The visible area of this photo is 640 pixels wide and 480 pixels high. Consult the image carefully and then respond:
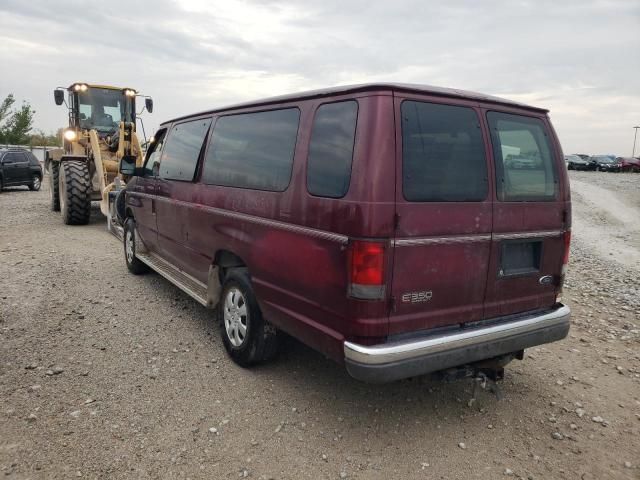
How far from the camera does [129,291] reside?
19.9 ft

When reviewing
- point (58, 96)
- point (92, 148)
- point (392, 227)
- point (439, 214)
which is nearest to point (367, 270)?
point (392, 227)

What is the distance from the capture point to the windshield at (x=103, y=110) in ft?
38.0

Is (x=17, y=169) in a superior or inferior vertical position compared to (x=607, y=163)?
inferior

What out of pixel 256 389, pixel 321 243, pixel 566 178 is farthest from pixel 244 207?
pixel 566 178

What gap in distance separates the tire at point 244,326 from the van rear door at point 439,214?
133 centimetres

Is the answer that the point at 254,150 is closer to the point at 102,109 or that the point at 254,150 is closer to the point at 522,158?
the point at 522,158

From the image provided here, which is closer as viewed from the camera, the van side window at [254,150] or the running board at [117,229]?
the van side window at [254,150]

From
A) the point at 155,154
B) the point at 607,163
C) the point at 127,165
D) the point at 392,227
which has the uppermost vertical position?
the point at 607,163

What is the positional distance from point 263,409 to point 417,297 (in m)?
1.40

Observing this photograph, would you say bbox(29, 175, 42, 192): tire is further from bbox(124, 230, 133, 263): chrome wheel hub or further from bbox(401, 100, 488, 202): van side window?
bbox(401, 100, 488, 202): van side window

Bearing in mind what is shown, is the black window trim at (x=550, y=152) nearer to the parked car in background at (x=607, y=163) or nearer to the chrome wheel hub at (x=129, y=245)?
the chrome wheel hub at (x=129, y=245)

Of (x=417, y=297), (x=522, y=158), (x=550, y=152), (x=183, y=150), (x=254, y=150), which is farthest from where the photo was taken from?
(x=183, y=150)

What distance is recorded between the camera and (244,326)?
401 cm

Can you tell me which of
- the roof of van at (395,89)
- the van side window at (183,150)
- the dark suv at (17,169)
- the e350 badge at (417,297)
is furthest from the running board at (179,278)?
the dark suv at (17,169)
